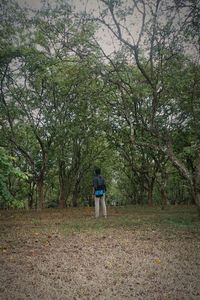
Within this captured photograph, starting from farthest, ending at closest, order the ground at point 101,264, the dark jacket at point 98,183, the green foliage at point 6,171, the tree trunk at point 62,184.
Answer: the tree trunk at point 62,184 → the dark jacket at point 98,183 → the green foliage at point 6,171 → the ground at point 101,264

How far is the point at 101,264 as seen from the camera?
7.48 meters

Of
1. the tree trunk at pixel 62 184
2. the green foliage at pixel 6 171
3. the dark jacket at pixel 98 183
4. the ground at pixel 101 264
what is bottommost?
the ground at pixel 101 264

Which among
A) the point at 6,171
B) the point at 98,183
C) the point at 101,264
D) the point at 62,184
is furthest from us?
the point at 62,184

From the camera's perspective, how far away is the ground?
5.85 meters

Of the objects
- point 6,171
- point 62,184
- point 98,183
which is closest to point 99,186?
point 98,183

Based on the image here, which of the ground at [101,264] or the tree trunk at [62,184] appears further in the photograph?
the tree trunk at [62,184]

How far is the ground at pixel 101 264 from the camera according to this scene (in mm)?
5848

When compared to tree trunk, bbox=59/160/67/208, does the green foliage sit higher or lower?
lower

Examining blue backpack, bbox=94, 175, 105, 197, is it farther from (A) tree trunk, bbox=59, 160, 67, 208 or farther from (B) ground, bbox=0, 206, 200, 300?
(A) tree trunk, bbox=59, 160, 67, 208

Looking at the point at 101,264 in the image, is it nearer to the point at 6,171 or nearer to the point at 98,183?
the point at 6,171

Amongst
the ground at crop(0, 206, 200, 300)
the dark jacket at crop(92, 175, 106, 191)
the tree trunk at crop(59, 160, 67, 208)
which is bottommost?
the ground at crop(0, 206, 200, 300)

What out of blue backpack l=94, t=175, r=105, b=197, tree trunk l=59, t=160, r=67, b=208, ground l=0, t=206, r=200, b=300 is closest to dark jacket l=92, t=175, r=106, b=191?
blue backpack l=94, t=175, r=105, b=197

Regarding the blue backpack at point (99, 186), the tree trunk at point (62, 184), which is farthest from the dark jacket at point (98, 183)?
the tree trunk at point (62, 184)

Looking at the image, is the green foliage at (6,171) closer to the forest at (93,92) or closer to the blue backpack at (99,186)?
the forest at (93,92)
